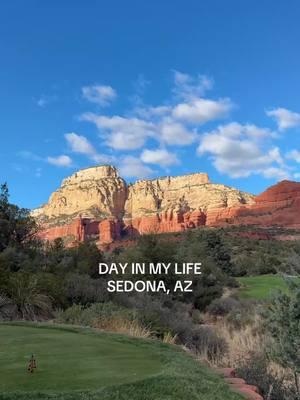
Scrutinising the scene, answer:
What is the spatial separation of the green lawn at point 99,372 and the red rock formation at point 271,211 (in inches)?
4487

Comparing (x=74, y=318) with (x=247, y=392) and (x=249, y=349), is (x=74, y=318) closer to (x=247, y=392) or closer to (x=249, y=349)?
(x=249, y=349)

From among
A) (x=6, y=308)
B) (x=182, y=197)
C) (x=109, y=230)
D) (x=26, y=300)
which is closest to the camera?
(x=6, y=308)

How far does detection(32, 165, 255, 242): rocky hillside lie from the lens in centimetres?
14612

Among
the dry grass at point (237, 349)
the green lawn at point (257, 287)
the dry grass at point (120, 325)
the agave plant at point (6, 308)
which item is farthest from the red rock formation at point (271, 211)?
the dry grass at point (120, 325)

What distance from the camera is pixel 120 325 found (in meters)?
13.5

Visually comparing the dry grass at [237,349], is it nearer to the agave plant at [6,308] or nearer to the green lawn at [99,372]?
the green lawn at [99,372]

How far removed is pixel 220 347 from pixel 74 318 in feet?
14.0

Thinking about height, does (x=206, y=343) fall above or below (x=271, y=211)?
below

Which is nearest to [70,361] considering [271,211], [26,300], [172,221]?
[26,300]

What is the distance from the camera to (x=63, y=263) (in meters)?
27.0

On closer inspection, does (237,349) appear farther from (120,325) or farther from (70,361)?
(70,361)

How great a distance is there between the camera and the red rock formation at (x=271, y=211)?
12481 centimetres

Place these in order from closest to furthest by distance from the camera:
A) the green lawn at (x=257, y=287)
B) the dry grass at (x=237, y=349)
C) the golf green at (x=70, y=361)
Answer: the golf green at (x=70, y=361) → the dry grass at (x=237, y=349) → the green lawn at (x=257, y=287)

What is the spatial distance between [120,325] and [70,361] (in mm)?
6431
